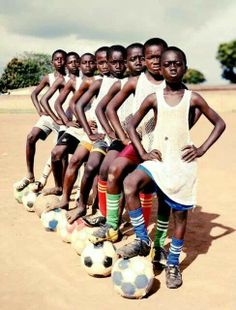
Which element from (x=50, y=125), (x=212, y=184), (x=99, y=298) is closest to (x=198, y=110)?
(x=99, y=298)

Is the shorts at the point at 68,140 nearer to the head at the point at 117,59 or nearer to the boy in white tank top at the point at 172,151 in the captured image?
the head at the point at 117,59

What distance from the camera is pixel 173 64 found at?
15.0 feet

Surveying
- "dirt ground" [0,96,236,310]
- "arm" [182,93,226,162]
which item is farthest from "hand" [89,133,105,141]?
"arm" [182,93,226,162]

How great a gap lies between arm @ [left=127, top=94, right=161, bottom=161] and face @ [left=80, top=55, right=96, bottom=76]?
2684mm

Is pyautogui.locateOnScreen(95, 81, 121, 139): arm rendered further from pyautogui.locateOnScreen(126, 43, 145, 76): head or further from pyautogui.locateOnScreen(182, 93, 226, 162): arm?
pyautogui.locateOnScreen(182, 93, 226, 162): arm

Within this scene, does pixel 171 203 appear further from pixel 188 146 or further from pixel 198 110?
pixel 198 110

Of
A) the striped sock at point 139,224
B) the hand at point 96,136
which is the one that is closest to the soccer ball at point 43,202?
the hand at point 96,136

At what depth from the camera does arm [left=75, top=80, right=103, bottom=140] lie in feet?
21.9

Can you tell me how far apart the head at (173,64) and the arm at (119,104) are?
80 cm

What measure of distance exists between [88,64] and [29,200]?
2503 mm

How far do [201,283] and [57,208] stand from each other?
269cm

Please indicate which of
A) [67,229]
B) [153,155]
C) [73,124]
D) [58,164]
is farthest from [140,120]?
[58,164]

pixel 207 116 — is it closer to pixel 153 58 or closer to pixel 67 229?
pixel 153 58

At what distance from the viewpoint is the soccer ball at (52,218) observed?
258 inches
